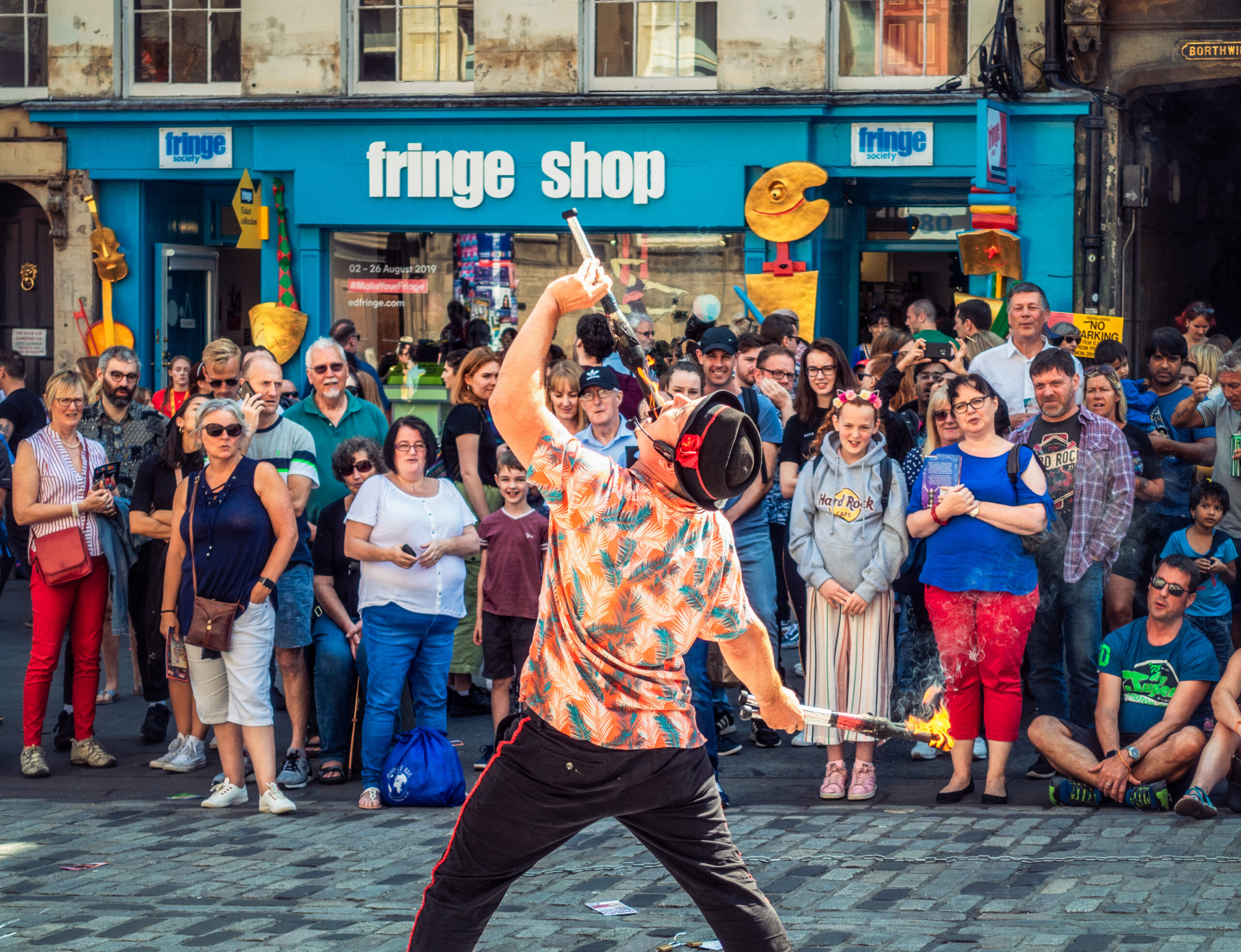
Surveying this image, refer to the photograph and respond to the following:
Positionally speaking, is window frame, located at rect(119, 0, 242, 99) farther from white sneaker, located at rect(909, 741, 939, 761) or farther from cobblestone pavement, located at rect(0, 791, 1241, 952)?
white sneaker, located at rect(909, 741, 939, 761)

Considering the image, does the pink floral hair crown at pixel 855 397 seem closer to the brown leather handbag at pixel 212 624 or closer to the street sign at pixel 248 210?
the brown leather handbag at pixel 212 624

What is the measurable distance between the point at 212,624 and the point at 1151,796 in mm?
4028

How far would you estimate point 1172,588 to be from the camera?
6.71 m

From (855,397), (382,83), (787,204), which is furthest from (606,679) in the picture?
(382,83)

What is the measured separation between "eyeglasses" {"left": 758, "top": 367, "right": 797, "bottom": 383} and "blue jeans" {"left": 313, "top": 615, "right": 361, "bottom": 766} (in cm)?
271

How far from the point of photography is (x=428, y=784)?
6.91 metres

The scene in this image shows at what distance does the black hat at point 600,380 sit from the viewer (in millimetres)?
7406

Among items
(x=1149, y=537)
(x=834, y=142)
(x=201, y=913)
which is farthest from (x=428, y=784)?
(x=834, y=142)

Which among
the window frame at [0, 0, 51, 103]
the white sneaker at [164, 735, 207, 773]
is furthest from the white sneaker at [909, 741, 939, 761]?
the window frame at [0, 0, 51, 103]

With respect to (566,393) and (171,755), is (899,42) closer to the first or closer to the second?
(566,393)

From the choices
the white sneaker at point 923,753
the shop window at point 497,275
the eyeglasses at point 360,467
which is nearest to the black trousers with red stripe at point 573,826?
the eyeglasses at point 360,467

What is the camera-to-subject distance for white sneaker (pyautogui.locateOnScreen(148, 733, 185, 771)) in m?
7.75

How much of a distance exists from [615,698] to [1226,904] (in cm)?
253

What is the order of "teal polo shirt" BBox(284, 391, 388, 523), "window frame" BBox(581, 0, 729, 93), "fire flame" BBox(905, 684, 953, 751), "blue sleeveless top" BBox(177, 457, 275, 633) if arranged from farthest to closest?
"window frame" BBox(581, 0, 729, 93)
"teal polo shirt" BBox(284, 391, 388, 523)
"blue sleeveless top" BBox(177, 457, 275, 633)
"fire flame" BBox(905, 684, 953, 751)
